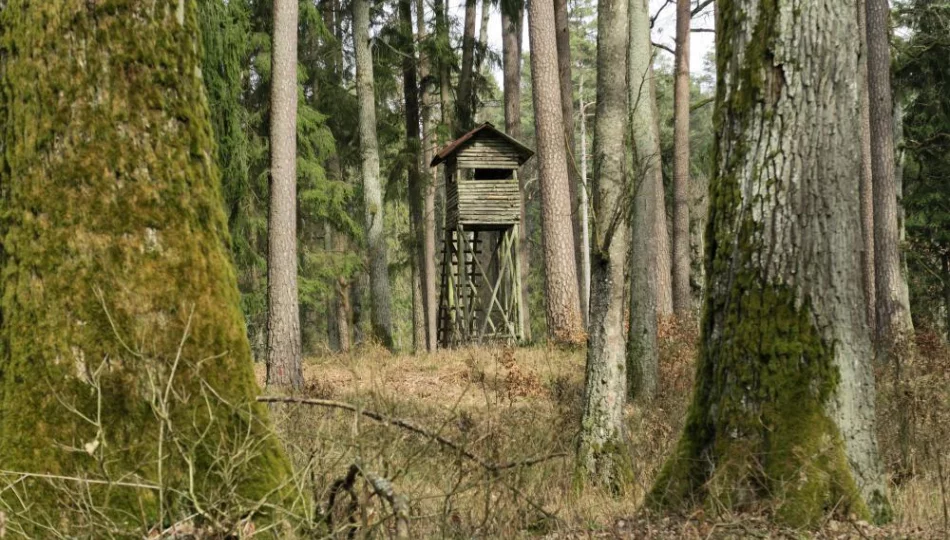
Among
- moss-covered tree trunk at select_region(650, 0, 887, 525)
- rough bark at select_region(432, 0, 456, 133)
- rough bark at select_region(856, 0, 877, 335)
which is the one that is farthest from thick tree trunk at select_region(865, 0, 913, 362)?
moss-covered tree trunk at select_region(650, 0, 887, 525)

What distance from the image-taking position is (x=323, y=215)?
22.5m

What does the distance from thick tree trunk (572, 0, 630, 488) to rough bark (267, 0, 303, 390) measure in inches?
261

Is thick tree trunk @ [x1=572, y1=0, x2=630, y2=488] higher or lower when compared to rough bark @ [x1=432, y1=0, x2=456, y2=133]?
lower

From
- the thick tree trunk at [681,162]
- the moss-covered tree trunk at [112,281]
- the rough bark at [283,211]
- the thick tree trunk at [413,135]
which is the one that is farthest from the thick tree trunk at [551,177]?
the moss-covered tree trunk at [112,281]

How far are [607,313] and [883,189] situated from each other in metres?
11.6

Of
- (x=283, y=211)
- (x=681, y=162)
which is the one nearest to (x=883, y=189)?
(x=681, y=162)

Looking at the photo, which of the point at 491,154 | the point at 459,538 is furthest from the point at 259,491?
the point at 491,154

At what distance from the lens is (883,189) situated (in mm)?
16578

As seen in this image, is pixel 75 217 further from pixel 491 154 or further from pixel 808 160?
pixel 491 154

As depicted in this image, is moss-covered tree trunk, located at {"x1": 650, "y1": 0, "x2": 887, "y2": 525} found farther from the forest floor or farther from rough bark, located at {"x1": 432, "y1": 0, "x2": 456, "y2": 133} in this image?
rough bark, located at {"x1": 432, "y1": 0, "x2": 456, "y2": 133}

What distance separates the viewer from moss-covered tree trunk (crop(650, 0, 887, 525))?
4.43 meters

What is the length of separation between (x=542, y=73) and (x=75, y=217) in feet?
50.0

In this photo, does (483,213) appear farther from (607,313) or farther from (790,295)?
(790,295)

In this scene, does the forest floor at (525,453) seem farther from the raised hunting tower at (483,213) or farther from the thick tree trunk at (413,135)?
the thick tree trunk at (413,135)
